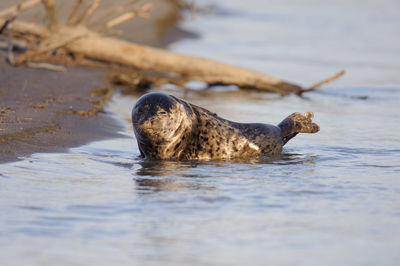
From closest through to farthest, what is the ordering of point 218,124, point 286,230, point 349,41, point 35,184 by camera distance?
point 286,230 → point 35,184 → point 218,124 → point 349,41

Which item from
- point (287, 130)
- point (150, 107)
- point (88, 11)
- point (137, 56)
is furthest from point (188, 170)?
point (88, 11)

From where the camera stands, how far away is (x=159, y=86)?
12172 mm

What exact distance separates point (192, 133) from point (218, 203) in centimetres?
175

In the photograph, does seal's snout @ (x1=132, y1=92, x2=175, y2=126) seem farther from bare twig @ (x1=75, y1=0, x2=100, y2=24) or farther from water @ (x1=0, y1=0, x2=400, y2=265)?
bare twig @ (x1=75, y1=0, x2=100, y2=24)

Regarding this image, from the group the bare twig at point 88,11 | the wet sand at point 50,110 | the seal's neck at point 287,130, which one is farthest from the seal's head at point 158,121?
the bare twig at point 88,11

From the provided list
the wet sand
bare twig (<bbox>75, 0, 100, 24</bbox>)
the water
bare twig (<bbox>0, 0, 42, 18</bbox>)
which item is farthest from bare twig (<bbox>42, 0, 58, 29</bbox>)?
the water

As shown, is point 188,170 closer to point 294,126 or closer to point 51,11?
point 294,126

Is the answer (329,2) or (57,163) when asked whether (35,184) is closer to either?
(57,163)

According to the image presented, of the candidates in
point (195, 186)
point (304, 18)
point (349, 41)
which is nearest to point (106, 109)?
point (195, 186)

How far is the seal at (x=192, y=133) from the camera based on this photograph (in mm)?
6520

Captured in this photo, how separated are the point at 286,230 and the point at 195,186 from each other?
132 centimetres

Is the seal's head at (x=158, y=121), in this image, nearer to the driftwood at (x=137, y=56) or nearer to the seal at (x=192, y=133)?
the seal at (x=192, y=133)

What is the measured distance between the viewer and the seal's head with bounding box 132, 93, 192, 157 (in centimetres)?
646

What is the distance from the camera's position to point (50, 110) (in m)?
8.38
